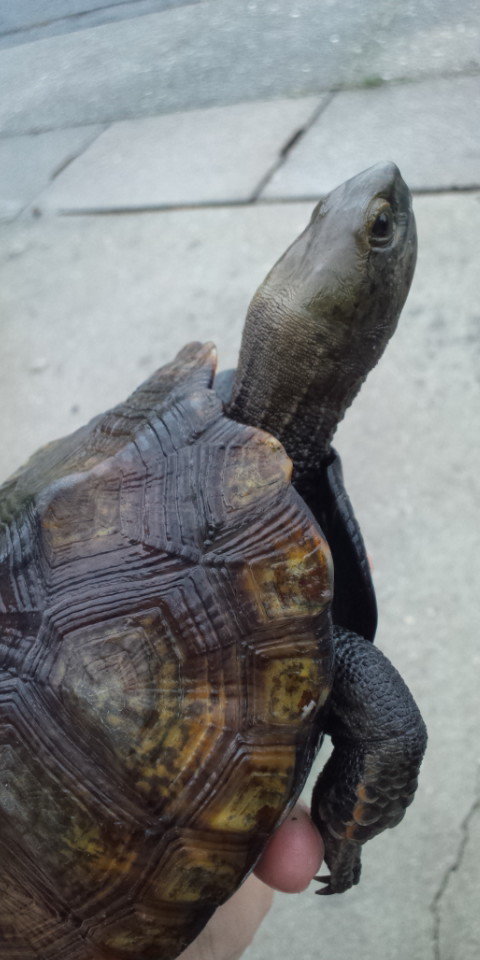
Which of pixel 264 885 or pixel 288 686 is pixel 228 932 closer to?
pixel 264 885

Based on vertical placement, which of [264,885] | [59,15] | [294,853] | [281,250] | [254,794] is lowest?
[264,885]

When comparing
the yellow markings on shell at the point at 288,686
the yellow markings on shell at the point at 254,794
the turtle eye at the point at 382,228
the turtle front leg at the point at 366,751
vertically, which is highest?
the turtle eye at the point at 382,228

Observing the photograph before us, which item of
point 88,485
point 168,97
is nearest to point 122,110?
point 168,97

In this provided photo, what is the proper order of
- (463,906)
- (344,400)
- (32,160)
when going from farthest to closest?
(32,160)
(463,906)
(344,400)

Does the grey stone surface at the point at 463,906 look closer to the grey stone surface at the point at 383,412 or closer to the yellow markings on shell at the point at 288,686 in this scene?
the grey stone surface at the point at 383,412

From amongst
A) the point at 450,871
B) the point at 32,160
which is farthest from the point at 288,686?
the point at 32,160

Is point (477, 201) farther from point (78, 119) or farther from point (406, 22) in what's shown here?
point (78, 119)

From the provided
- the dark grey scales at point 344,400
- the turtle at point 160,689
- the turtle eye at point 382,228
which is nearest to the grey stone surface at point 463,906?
the dark grey scales at point 344,400

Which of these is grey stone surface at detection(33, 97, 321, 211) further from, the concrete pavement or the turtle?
the turtle

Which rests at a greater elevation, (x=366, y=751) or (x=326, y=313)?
(x=326, y=313)
